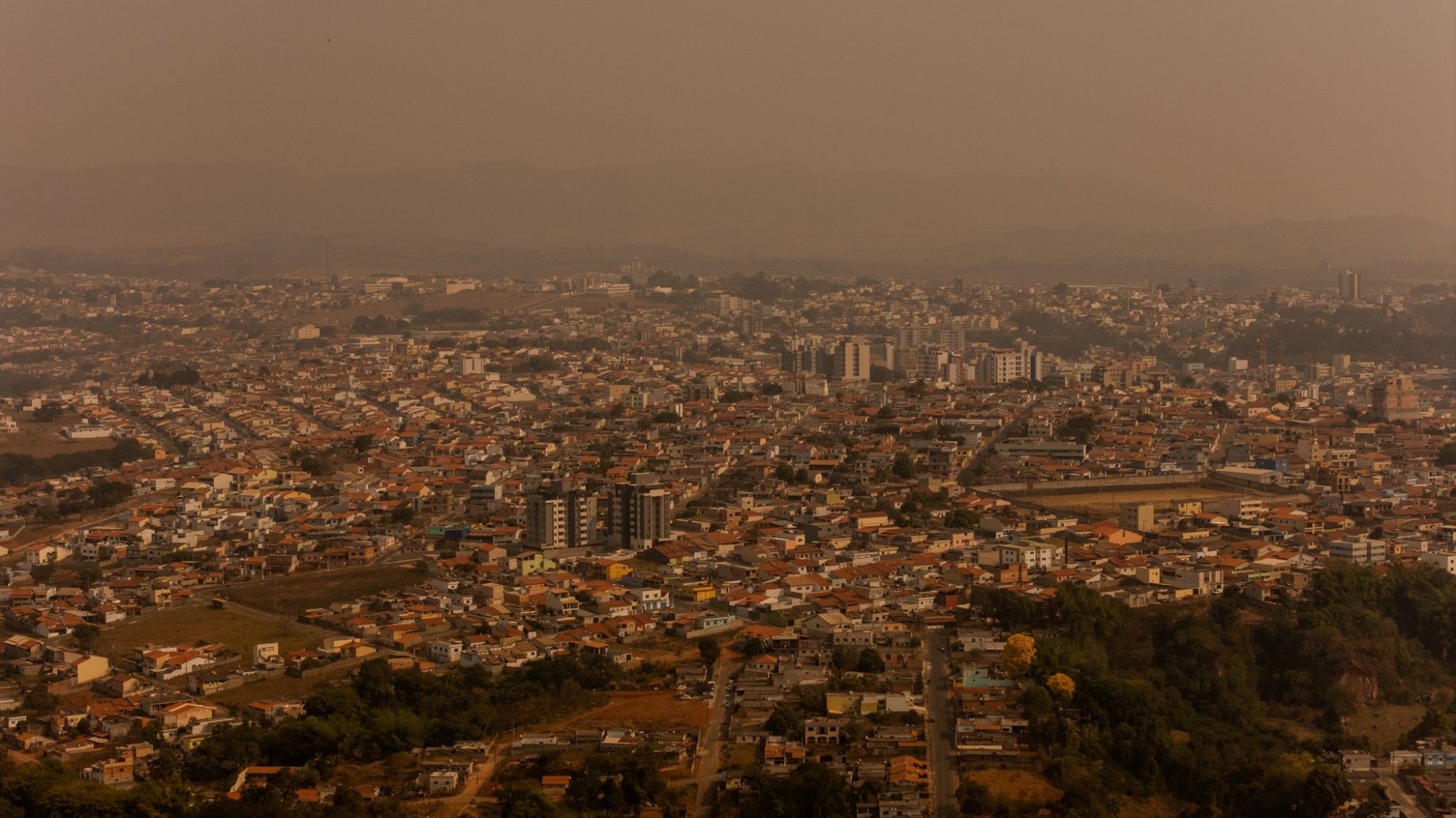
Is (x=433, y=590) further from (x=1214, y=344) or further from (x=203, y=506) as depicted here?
(x=1214, y=344)

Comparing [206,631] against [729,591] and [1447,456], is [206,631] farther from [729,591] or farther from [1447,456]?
[1447,456]

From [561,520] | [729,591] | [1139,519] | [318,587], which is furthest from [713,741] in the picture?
[1139,519]

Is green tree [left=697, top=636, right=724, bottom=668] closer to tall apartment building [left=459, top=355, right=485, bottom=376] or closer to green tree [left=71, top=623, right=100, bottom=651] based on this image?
green tree [left=71, top=623, right=100, bottom=651]

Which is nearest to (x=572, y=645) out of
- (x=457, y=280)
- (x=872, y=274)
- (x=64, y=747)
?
(x=64, y=747)

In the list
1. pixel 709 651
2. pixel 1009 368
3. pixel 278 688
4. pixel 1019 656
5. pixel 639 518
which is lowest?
pixel 278 688

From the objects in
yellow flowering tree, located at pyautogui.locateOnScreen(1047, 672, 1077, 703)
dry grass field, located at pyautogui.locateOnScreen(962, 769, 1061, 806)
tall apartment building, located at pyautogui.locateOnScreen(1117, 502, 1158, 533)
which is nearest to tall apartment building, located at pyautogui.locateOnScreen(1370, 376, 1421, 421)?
tall apartment building, located at pyautogui.locateOnScreen(1117, 502, 1158, 533)

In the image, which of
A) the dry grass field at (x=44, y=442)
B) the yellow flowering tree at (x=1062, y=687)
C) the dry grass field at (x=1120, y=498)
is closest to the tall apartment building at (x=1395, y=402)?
the dry grass field at (x=1120, y=498)

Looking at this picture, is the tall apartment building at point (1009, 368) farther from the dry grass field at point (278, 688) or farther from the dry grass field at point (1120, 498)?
the dry grass field at point (278, 688)
